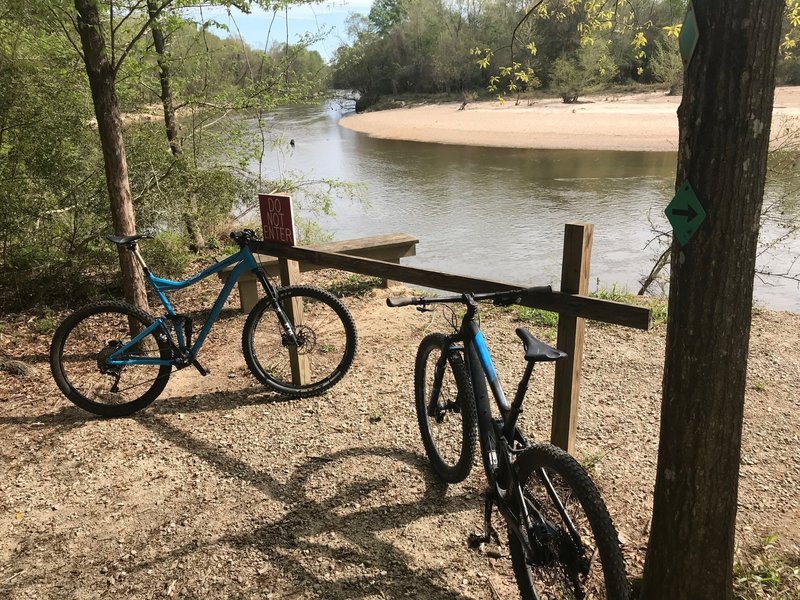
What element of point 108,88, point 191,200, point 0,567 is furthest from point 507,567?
point 191,200

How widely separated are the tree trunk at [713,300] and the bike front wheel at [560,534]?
302 millimetres

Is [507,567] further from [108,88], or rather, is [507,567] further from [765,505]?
[108,88]

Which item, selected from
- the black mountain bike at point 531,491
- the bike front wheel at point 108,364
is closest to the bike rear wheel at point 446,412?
the black mountain bike at point 531,491

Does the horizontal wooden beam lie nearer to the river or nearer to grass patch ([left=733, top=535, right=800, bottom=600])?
grass patch ([left=733, top=535, right=800, bottom=600])

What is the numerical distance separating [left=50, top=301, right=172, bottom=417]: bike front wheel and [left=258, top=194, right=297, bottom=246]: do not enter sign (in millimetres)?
960

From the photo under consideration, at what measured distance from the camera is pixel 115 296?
6.38m

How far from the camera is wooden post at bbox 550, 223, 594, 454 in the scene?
253 cm

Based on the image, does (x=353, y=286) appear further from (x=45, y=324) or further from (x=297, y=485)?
(x=297, y=485)

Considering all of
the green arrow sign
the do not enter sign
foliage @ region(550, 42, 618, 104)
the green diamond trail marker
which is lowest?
the do not enter sign

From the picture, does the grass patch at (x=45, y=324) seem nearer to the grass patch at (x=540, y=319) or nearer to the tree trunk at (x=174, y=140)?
the tree trunk at (x=174, y=140)

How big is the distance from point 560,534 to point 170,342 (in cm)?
284

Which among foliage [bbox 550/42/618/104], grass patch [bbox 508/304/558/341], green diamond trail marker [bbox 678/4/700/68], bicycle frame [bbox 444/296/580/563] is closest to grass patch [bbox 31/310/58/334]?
grass patch [bbox 508/304/558/341]

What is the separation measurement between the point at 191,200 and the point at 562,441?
6.39 m

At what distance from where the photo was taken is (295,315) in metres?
3.96
